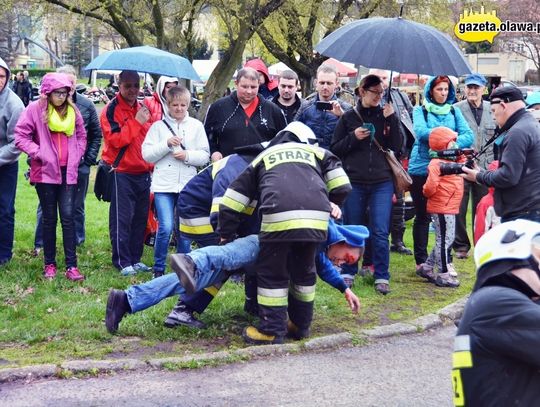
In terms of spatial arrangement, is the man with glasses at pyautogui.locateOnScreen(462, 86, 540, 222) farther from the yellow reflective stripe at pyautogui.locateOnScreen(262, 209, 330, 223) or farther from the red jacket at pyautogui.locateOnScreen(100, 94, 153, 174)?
the red jacket at pyautogui.locateOnScreen(100, 94, 153, 174)

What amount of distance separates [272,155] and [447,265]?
347 centimetres

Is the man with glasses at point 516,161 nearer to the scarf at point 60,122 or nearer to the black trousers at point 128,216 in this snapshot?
the black trousers at point 128,216

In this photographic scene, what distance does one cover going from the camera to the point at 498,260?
3.30m

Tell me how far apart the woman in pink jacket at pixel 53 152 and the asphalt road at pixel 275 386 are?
2.71m

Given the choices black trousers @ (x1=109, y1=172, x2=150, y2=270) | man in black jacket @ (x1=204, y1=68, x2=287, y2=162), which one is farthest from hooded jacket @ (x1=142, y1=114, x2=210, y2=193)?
black trousers @ (x1=109, y1=172, x2=150, y2=270)

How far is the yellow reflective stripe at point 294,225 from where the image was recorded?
19.0 feet

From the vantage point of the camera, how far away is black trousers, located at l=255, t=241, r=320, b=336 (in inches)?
238

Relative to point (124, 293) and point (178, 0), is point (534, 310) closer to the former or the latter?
point (124, 293)

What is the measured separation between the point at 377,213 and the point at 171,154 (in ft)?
6.89

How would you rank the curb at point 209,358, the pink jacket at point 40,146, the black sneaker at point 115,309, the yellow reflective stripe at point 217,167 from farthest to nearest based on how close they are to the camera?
1. the pink jacket at point 40,146
2. the yellow reflective stripe at point 217,167
3. the black sneaker at point 115,309
4. the curb at point 209,358

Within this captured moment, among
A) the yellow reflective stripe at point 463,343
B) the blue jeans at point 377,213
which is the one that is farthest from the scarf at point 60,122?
the yellow reflective stripe at point 463,343

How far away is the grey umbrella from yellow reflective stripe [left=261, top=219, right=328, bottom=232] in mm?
1992

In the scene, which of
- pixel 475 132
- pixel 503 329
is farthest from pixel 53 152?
pixel 503 329

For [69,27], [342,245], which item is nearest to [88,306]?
[342,245]
